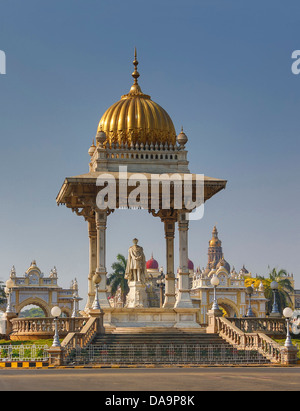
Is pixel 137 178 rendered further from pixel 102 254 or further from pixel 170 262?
pixel 170 262

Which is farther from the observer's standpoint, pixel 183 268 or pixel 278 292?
pixel 278 292

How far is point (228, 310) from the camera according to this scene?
103 meters

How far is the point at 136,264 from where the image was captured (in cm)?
3950

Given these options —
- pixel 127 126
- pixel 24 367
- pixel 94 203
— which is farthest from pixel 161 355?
pixel 127 126

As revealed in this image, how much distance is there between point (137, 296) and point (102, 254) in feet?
9.40

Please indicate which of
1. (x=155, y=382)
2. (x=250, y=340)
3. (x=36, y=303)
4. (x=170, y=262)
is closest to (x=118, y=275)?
(x=36, y=303)

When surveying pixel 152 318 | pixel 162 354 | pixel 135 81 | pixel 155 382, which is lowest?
pixel 155 382

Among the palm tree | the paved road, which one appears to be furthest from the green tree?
the paved road

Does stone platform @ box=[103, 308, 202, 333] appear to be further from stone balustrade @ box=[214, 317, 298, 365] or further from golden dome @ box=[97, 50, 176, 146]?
golden dome @ box=[97, 50, 176, 146]

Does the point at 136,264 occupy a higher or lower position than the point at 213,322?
higher

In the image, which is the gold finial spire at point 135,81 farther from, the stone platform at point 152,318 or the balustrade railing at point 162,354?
the balustrade railing at point 162,354

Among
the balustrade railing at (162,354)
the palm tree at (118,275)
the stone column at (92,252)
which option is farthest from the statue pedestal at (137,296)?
the palm tree at (118,275)

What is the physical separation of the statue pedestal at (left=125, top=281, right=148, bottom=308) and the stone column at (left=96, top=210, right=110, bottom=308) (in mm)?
1898
